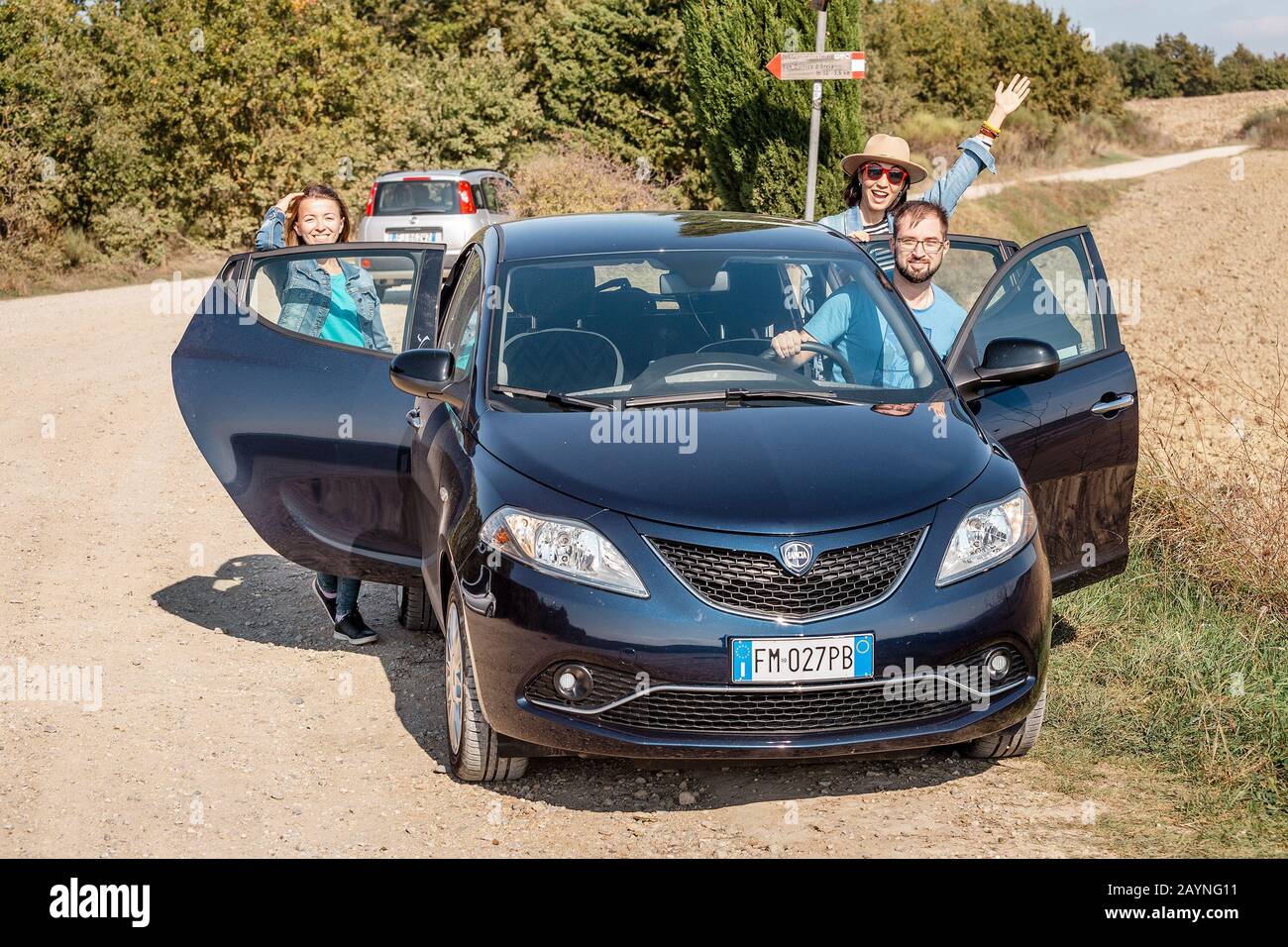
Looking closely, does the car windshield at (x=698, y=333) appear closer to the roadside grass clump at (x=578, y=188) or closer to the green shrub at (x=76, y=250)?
the roadside grass clump at (x=578, y=188)

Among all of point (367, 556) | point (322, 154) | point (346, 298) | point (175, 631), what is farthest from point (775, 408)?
point (322, 154)

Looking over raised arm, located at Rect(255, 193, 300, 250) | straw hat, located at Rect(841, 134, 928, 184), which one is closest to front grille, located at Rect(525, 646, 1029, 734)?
straw hat, located at Rect(841, 134, 928, 184)

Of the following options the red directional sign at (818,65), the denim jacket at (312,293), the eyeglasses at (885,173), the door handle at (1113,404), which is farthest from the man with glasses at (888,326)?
the red directional sign at (818,65)

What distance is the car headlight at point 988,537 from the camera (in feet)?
14.4

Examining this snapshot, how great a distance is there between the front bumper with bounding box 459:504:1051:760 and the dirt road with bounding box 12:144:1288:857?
0.35 m

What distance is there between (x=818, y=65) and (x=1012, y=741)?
8.68 m

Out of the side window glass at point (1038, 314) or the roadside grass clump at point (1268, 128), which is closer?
the side window glass at point (1038, 314)

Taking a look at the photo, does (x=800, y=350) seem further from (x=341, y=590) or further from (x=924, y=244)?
(x=341, y=590)

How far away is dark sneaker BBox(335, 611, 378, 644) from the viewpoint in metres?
6.72

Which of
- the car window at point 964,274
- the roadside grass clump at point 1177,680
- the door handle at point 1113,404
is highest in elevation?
the door handle at point 1113,404

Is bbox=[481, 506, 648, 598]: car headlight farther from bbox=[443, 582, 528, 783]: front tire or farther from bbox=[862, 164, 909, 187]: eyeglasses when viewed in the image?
bbox=[862, 164, 909, 187]: eyeglasses

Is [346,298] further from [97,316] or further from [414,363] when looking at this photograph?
[97,316]

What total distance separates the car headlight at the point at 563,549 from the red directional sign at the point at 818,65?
878cm

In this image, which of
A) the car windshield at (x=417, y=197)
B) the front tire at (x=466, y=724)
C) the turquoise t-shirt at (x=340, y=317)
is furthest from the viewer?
the car windshield at (x=417, y=197)
